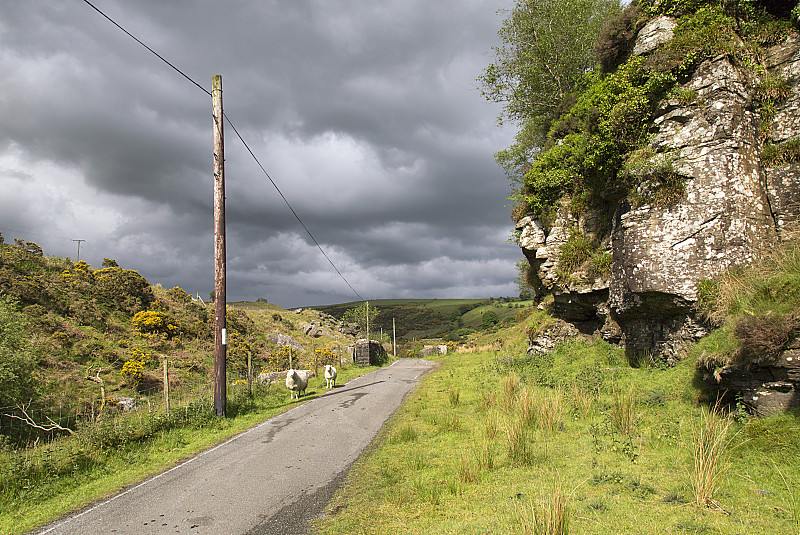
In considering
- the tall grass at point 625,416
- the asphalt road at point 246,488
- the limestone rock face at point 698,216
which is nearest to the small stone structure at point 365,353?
the asphalt road at point 246,488

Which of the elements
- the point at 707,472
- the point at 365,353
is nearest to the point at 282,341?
the point at 365,353

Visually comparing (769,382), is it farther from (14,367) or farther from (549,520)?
(14,367)

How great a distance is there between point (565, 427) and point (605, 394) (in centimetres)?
276

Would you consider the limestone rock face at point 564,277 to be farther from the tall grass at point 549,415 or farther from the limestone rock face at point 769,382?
the limestone rock face at point 769,382

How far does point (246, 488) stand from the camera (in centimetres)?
697

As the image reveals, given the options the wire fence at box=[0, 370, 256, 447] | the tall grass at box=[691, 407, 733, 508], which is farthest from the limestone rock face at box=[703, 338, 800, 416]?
the wire fence at box=[0, 370, 256, 447]

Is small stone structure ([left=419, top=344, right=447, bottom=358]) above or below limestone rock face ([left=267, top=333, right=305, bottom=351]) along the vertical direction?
below

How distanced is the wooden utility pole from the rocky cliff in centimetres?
1285

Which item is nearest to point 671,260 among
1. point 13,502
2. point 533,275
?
point 533,275

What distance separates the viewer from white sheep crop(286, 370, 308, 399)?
56.3 ft

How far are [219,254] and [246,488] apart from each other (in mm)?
8787

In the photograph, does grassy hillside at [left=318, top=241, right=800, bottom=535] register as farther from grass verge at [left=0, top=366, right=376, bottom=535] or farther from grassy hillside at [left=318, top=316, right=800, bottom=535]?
grass verge at [left=0, top=366, right=376, bottom=535]

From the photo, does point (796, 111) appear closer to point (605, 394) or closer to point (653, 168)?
point (653, 168)

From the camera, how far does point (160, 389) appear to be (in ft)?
64.5
